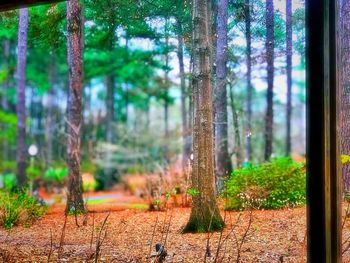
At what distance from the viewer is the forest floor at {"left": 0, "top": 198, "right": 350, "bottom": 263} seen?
271cm

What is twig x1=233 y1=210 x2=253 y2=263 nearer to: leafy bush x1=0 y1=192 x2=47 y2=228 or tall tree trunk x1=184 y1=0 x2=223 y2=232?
tall tree trunk x1=184 y1=0 x2=223 y2=232

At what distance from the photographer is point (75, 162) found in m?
5.09

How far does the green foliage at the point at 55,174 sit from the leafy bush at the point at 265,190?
7725mm

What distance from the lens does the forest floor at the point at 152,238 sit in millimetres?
2715

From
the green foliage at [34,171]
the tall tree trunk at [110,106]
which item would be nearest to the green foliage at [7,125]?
the green foliage at [34,171]

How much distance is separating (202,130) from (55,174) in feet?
26.3

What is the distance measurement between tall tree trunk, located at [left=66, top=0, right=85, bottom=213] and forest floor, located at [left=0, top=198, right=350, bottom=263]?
437mm

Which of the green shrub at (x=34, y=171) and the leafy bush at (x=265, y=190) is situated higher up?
the leafy bush at (x=265, y=190)

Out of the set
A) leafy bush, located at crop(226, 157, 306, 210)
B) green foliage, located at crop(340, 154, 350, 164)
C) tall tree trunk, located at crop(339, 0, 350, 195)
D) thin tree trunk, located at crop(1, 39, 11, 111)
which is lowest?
leafy bush, located at crop(226, 157, 306, 210)

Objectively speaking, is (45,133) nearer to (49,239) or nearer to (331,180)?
(49,239)

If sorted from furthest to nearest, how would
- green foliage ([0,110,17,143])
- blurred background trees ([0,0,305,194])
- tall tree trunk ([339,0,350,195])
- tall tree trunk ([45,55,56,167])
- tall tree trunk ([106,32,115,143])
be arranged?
tall tree trunk ([106,32,115,143])
tall tree trunk ([45,55,56,167])
green foliage ([0,110,17,143])
blurred background trees ([0,0,305,194])
tall tree trunk ([339,0,350,195])

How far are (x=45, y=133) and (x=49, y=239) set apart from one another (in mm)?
9405

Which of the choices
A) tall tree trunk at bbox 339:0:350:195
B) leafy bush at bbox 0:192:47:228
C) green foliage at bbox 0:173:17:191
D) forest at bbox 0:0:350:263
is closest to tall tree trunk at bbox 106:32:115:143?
green foliage at bbox 0:173:17:191

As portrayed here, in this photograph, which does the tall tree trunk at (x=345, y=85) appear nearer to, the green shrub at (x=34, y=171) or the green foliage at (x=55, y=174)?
the green foliage at (x=55, y=174)
